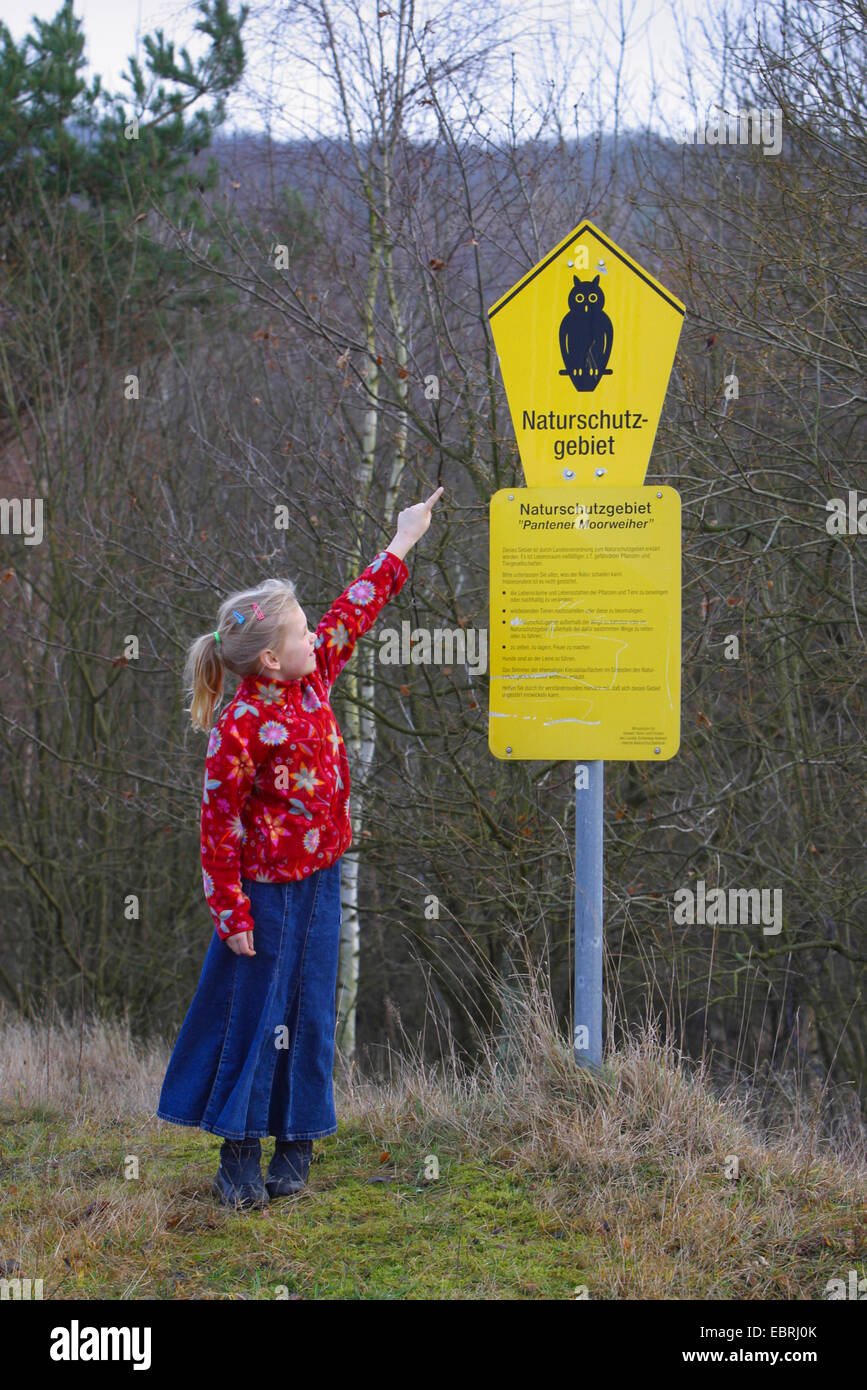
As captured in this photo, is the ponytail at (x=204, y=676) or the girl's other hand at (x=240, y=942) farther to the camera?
the ponytail at (x=204, y=676)

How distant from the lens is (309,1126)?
3270 millimetres

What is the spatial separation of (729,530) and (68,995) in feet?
28.3

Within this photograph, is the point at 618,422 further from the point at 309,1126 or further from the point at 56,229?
the point at 56,229

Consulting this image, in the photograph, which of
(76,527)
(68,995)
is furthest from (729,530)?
(68,995)

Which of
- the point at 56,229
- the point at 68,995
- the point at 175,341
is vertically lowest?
the point at 68,995

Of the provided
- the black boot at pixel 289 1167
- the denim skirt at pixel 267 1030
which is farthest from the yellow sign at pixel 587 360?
the black boot at pixel 289 1167

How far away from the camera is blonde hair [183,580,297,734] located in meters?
3.14

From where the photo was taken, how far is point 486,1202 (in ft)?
10.4

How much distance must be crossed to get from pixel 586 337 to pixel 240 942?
190cm

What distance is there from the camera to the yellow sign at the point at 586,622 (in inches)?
133
